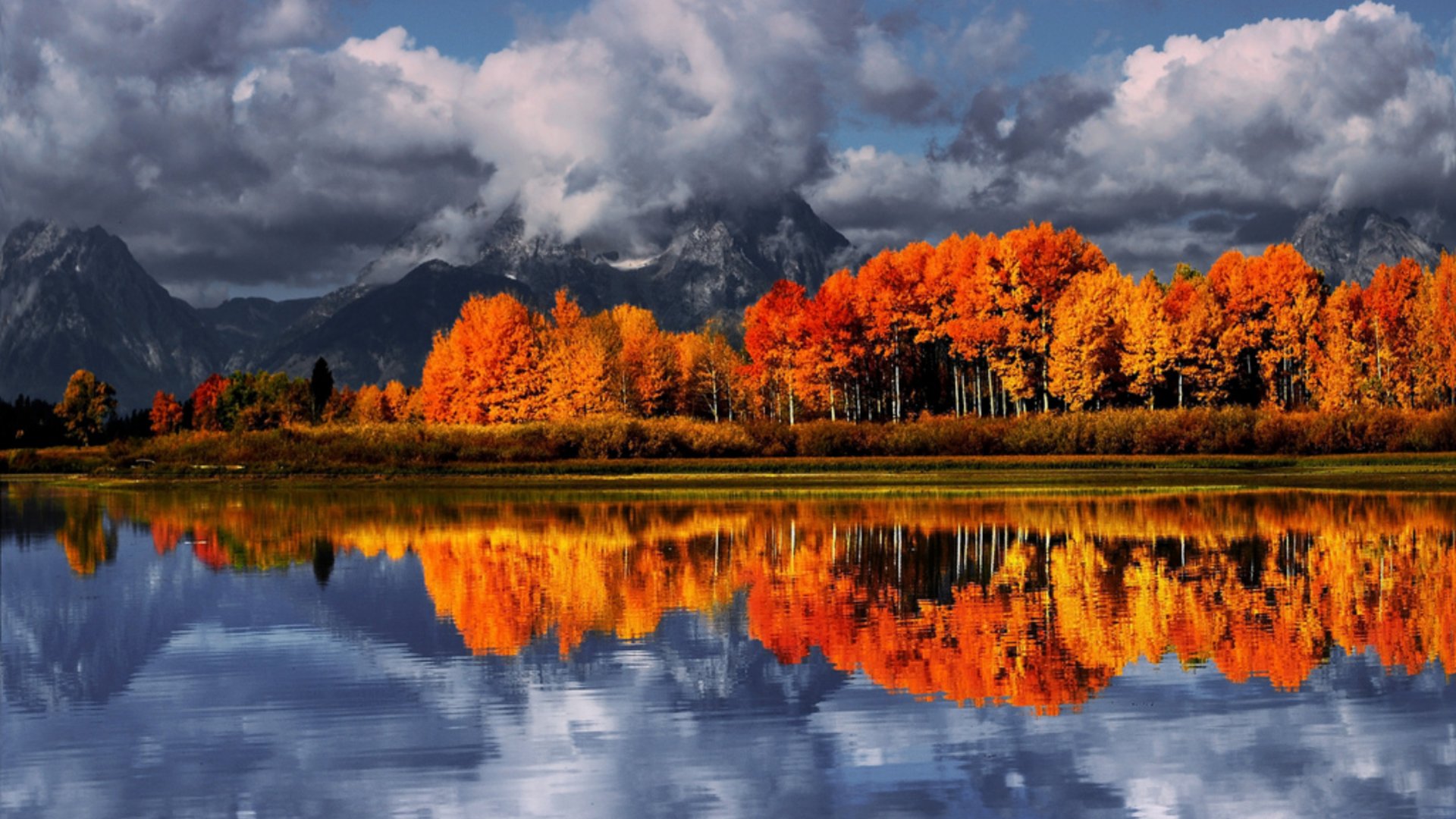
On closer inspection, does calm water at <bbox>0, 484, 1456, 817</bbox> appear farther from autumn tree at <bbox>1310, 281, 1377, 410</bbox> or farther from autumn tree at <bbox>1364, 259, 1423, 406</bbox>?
autumn tree at <bbox>1364, 259, 1423, 406</bbox>

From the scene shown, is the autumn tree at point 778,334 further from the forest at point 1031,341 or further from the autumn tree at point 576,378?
the autumn tree at point 576,378

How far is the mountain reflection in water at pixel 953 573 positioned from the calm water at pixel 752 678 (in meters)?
0.13

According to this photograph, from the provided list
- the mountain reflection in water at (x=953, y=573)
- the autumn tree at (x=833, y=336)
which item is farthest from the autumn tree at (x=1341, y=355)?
the mountain reflection in water at (x=953, y=573)

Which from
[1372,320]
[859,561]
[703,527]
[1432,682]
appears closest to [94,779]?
[1432,682]

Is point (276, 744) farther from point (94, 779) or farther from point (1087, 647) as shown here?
point (1087, 647)

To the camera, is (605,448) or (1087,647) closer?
(1087,647)

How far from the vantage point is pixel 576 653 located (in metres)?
20.7

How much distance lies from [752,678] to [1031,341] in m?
80.6

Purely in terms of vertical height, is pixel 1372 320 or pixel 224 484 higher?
pixel 1372 320

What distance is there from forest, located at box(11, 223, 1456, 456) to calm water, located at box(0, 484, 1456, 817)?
5536 centimetres

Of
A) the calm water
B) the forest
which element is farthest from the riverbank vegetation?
the calm water

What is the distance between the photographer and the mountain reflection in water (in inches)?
781

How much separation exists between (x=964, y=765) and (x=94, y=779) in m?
9.03

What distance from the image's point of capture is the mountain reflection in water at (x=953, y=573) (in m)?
19.8
